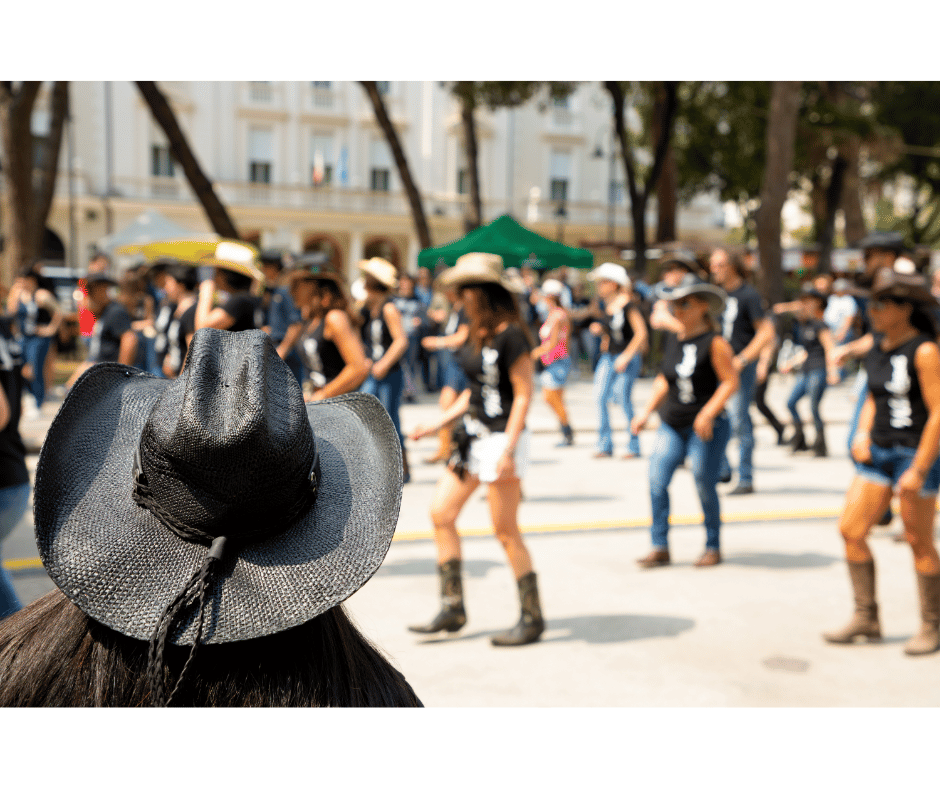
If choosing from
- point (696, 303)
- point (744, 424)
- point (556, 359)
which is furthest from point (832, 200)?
point (696, 303)

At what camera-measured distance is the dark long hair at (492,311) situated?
184 inches

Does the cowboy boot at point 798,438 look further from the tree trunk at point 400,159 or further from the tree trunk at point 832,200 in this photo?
the tree trunk at point 832,200

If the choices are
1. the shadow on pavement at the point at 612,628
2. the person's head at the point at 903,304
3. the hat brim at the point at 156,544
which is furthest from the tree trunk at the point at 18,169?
the hat brim at the point at 156,544

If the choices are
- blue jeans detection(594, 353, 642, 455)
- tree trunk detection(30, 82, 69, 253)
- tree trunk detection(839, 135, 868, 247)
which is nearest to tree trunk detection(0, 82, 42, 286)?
tree trunk detection(30, 82, 69, 253)

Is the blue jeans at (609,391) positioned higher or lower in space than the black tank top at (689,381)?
lower

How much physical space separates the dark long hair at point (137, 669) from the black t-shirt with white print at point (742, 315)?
753 cm

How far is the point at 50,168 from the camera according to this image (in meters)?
17.1

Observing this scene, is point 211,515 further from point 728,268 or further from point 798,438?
point 798,438

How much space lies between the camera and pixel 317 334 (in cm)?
661

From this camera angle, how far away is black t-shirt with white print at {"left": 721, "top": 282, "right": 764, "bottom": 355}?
823 centimetres

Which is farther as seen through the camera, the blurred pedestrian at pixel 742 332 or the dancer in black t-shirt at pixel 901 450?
the blurred pedestrian at pixel 742 332

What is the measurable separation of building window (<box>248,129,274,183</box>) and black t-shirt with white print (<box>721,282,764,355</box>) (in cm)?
3557

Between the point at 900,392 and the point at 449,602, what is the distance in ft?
8.15

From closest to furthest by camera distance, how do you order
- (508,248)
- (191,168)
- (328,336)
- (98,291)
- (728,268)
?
(328,336) < (728,268) < (98,291) < (191,168) < (508,248)
